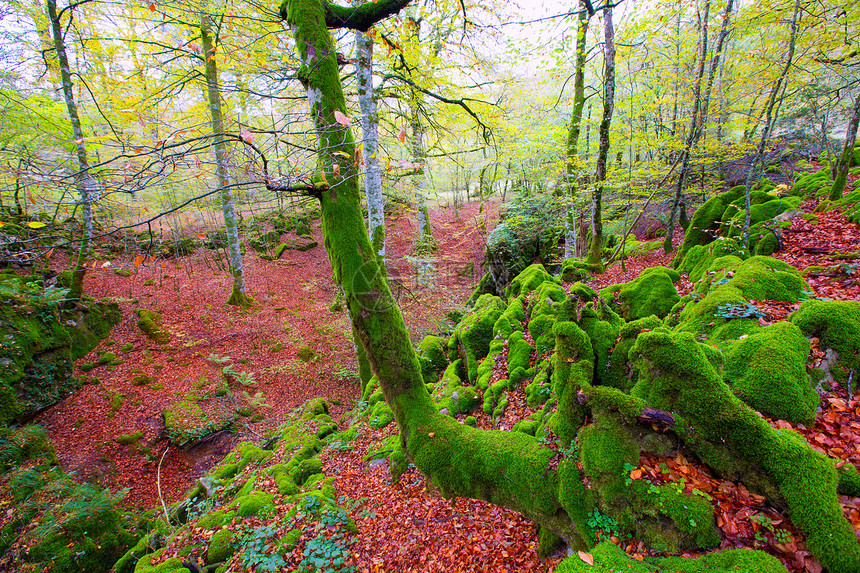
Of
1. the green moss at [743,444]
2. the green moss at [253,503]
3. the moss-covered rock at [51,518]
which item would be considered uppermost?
the green moss at [743,444]

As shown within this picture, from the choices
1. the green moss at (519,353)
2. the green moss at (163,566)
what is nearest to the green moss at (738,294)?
the green moss at (519,353)

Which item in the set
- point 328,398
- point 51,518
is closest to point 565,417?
point 328,398

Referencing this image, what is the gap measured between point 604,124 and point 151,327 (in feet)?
43.8

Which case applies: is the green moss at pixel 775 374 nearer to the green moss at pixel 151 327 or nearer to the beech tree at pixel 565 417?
the beech tree at pixel 565 417

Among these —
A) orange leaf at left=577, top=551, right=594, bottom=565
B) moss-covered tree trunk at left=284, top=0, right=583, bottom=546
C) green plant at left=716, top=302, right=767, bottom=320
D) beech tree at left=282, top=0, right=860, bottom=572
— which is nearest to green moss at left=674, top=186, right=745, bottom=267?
beech tree at left=282, top=0, right=860, bottom=572

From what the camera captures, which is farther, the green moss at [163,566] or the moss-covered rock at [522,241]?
the moss-covered rock at [522,241]

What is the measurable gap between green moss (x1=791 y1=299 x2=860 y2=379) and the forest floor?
0.48 ft

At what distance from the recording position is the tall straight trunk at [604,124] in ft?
22.1

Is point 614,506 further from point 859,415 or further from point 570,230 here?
point 570,230

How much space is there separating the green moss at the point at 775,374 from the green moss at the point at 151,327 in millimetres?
12542

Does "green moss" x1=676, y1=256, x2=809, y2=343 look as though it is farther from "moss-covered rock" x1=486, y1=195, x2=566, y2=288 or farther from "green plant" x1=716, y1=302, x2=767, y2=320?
"moss-covered rock" x1=486, y1=195, x2=566, y2=288

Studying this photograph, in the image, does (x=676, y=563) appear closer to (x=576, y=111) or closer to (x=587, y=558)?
(x=587, y=558)

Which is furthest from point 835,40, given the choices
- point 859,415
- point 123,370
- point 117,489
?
point 123,370

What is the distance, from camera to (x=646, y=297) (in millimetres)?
5570
